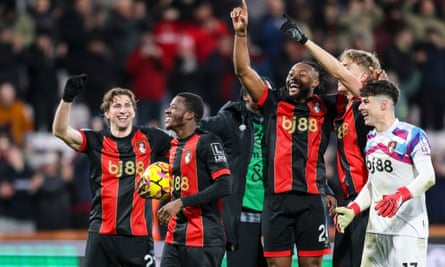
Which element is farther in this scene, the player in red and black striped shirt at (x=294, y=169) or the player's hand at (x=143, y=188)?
the player in red and black striped shirt at (x=294, y=169)

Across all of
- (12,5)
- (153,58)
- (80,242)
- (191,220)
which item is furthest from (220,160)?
(12,5)

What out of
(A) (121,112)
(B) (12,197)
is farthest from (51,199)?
(A) (121,112)

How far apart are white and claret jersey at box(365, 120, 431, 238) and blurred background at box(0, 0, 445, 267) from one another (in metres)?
7.21

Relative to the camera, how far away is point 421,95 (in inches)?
684

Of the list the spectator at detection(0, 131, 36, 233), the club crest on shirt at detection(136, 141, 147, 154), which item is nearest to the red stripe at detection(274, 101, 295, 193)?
the club crest on shirt at detection(136, 141, 147, 154)

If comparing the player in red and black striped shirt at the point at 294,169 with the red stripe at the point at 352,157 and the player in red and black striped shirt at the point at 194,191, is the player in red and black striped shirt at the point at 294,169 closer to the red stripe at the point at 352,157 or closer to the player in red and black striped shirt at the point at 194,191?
the red stripe at the point at 352,157

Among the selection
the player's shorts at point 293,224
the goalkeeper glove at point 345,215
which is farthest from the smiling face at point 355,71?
the goalkeeper glove at point 345,215

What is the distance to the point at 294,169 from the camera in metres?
8.96

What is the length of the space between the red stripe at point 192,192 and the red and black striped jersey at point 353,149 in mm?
1242

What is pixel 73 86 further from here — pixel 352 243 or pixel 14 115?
pixel 14 115

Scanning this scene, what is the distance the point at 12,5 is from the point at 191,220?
30.5ft

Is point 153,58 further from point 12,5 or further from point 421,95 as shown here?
point 421,95

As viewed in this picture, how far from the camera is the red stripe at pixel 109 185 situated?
906cm

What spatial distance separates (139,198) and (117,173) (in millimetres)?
282
